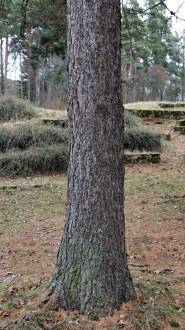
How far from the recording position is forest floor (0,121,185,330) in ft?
7.55

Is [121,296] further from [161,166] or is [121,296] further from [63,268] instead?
[161,166]

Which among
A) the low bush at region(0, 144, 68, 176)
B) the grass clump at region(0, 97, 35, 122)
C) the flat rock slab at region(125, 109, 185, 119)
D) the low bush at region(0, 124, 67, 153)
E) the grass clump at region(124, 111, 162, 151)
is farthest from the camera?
the flat rock slab at region(125, 109, 185, 119)

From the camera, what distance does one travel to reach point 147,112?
1252 cm

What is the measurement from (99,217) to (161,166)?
6.33 m

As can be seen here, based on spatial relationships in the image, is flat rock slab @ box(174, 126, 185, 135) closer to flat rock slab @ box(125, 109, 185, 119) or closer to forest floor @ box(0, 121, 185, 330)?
flat rock slab @ box(125, 109, 185, 119)

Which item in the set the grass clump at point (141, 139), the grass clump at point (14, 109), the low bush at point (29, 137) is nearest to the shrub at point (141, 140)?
the grass clump at point (141, 139)

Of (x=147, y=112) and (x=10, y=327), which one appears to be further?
(x=147, y=112)

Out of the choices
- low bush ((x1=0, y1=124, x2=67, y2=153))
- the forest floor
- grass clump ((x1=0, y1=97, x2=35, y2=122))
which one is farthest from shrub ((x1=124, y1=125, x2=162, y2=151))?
grass clump ((x1=0, y1=97, x2=35, y2=122))

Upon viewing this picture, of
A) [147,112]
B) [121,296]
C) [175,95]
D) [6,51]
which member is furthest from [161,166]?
[175,95]

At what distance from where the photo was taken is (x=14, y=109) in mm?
10352

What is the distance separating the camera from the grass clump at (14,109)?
10.2 metres

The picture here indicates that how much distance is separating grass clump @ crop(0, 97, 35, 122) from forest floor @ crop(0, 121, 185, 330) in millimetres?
3034

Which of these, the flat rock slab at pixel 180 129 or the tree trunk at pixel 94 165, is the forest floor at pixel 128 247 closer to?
the tree trunk at pixel 94 165

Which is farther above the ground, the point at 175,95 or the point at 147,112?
the point at 175,95
